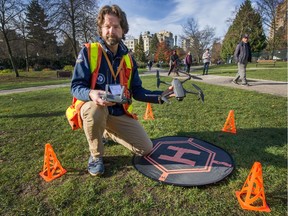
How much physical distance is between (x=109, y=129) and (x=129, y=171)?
2.22ft

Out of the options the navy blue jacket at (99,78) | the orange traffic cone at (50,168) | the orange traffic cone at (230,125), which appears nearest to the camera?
the navy blue jacket at (99,78)

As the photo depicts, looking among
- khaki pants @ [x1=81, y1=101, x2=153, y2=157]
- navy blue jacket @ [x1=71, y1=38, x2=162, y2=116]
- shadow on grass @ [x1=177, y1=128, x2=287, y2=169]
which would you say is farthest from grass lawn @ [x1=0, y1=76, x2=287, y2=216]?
navy blue jacket @ [x1=71, y1=38, x2=162, y2=116]

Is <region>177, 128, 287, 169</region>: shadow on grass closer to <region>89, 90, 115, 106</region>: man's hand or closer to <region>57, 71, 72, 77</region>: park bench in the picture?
<region>89, 90, 115, 106</region>: man's hand

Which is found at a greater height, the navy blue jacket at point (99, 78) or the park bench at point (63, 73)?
the navy blue jacket at point (99, 78)

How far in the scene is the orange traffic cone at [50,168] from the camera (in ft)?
8.55

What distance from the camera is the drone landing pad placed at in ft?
8.25

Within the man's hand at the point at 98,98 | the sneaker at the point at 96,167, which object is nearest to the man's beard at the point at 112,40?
the man's hand at the point at 98,98

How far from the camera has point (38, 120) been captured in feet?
16.5

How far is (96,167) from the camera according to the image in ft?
8.61

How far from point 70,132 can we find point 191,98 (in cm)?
403

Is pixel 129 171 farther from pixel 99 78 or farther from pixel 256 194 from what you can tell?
pixel 256 194

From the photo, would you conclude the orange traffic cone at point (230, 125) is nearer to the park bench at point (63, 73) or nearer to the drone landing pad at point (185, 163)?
the drone landing pad at point (185, 163)

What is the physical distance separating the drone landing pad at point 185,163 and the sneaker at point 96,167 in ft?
1.53

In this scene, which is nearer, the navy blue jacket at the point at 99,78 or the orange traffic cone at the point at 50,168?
the navy blue jacket at the point at 99,78
